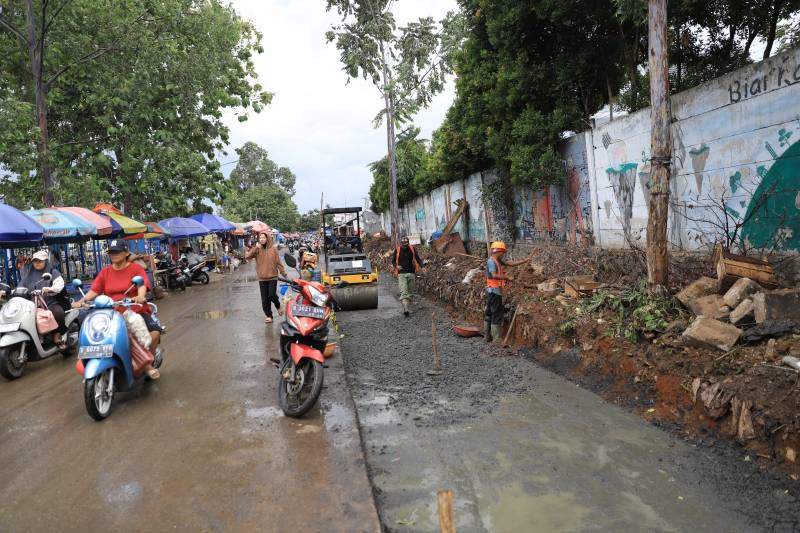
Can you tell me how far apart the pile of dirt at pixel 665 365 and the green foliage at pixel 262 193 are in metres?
47.3

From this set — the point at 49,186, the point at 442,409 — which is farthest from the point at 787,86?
the point at 49,186

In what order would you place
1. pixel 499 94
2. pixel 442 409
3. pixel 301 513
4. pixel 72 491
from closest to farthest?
pixel 301 513
pixel 72 491
pixel 442 409
pixel 499 94

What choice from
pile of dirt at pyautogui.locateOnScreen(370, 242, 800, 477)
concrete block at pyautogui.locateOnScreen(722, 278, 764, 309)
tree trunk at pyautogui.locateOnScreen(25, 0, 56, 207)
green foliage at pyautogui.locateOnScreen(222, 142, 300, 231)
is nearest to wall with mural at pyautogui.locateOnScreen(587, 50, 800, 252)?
pile of dirt at pyautogui.locateOnScreen(370, 242, 800, 477)

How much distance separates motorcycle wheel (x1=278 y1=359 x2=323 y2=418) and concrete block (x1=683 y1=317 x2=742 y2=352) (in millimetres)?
3623

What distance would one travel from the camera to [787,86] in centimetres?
618

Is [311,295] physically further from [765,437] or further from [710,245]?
[710,245]

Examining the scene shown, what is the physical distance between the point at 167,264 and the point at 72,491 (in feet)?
54.0

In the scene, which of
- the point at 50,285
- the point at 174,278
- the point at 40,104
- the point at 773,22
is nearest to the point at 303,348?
the point at 50,285

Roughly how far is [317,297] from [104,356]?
6.57 feet

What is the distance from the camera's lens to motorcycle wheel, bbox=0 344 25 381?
255 inches

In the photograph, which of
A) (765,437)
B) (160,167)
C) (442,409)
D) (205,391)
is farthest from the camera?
(160,167)

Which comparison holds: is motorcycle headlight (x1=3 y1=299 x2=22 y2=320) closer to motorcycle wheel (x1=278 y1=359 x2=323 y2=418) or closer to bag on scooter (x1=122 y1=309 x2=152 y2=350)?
bag on scooter (x1=122 y1=309 x2=152 y2=350)

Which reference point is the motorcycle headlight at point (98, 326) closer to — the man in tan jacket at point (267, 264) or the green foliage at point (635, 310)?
the man in tan jacket at point (267, 264)

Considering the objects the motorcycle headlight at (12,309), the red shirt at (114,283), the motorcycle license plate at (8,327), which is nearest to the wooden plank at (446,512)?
the red shirt at (114,283)
